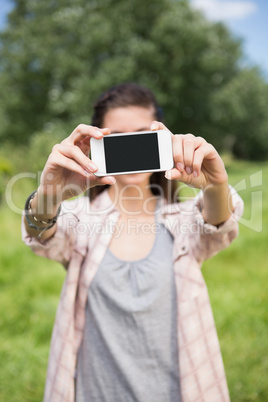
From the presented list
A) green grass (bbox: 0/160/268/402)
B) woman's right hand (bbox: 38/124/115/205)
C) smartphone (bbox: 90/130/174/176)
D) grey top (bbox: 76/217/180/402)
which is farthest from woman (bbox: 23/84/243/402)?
green grass (bbox: 0/160/268/402)

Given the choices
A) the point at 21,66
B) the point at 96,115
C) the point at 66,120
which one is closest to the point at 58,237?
the point at 96,115

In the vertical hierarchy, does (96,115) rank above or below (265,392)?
above

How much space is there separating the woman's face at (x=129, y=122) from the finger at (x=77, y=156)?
42 centimetres

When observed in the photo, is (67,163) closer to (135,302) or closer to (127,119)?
(127,119)

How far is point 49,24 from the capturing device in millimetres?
16766

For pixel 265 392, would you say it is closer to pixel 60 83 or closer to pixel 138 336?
pixel 138 336

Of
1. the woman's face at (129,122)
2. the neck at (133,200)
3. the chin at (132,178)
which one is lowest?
the neck at (133,200)

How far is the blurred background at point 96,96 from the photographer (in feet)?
11.4

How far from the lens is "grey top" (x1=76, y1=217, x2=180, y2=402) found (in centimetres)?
153

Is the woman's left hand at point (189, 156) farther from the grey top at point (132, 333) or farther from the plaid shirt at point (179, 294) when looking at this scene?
the grey top at point (132, 333)

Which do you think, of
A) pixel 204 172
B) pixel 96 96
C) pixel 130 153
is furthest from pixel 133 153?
pixel 96 96

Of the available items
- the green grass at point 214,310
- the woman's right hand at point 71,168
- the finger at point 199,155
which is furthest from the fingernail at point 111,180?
the green grass at point 214,310

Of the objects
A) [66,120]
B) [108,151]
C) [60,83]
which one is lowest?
[108,151]

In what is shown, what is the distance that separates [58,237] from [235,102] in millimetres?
17039
